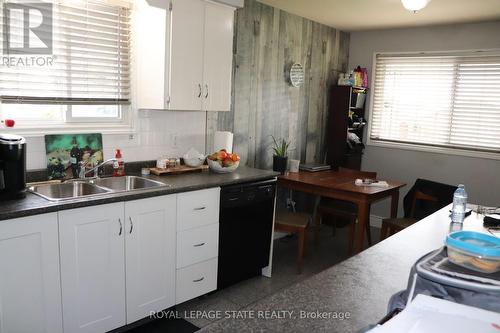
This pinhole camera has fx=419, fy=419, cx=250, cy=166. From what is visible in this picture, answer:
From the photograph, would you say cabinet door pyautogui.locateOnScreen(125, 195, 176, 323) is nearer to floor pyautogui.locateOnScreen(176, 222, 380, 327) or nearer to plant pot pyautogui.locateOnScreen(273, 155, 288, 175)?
floor pyautogui.locateOnScreen(176, 222, 380, 327)

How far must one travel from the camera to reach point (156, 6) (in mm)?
2805

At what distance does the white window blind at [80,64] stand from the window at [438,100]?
3358mm

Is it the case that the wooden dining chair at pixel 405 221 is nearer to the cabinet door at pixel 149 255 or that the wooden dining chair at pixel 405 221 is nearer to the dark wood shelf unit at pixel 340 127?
the dark wood shelf unit at pixel 340 127

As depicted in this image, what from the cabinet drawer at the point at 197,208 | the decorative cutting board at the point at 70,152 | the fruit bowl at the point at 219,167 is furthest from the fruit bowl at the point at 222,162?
the decorative cutting board at the point at 70,152

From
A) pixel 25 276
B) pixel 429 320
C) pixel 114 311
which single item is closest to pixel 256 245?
pixel 114 311

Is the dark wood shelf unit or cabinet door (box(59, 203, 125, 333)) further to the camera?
the dark wood shelf unit

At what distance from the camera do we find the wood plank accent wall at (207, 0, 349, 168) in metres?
3.89

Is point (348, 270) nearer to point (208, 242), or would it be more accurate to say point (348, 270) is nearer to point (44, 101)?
point (208, 242)

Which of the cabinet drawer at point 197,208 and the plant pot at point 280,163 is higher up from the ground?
the plant pot at point 280,163

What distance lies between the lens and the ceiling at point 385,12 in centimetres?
374

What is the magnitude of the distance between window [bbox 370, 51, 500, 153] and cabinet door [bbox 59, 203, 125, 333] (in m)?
3.83

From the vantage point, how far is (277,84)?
4.34 metres

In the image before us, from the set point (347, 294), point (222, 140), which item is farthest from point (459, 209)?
point (222, 140)

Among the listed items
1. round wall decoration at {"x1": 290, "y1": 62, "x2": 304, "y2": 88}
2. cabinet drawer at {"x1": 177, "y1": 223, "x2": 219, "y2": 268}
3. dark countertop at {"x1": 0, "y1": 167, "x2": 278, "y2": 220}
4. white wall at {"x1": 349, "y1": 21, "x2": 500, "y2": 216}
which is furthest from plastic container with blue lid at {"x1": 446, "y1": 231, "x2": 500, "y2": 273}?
white wall at {"x1": 349, "y1": 21, "x2": 500, "y2": 216}
